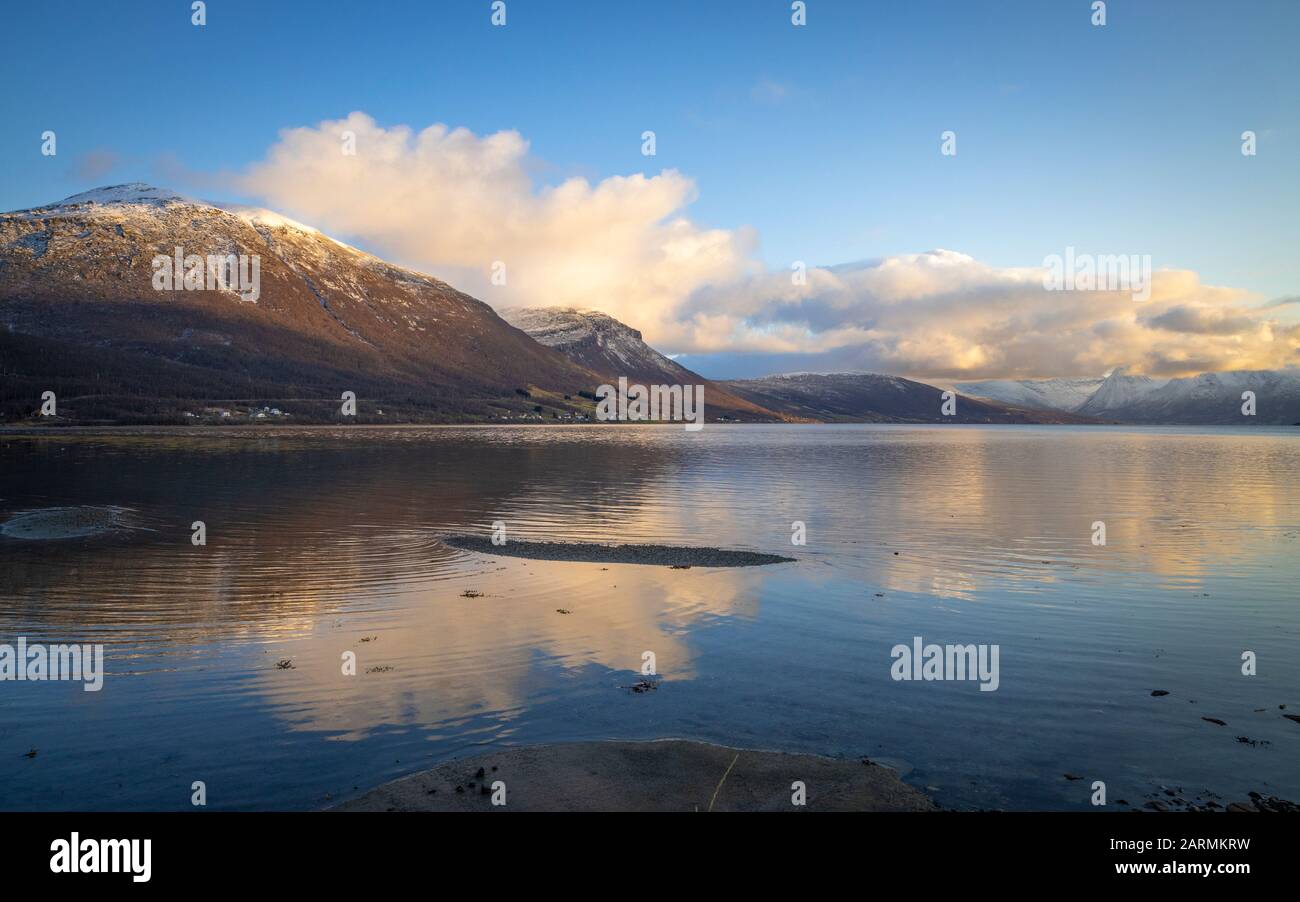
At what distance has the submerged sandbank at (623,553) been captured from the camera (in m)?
34.8

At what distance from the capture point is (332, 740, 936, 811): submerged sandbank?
39.5ft

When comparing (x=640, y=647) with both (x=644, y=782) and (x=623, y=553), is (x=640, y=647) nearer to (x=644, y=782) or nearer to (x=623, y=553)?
(x=644, y=782)

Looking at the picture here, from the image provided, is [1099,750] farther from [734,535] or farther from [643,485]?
[643,485]

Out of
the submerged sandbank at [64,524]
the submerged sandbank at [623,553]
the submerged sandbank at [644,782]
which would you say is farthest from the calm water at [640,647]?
the submerged sandbank at [64,524]

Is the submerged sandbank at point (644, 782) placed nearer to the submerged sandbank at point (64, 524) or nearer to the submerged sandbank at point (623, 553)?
the submerged sandbank at point (623, 553)

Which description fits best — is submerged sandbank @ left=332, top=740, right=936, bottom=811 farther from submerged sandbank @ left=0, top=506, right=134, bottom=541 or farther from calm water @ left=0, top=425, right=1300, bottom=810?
submerged sandbank @ left=0, top=506, right=134, bottom=541

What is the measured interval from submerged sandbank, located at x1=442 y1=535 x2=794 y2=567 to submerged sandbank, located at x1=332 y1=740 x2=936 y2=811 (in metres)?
20.1

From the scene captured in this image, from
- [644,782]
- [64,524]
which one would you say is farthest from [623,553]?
[64,524]

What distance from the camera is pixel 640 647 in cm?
2183

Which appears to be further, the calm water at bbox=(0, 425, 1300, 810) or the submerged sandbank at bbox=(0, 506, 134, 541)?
the submerged sandbank at bbox=(0, 506, 134, 541)

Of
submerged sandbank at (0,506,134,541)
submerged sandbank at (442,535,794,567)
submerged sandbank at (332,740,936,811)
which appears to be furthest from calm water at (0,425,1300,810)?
submerged sandbank at (0,506,134,541)

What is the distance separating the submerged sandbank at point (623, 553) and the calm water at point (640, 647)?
58.6 inches

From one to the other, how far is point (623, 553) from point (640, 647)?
1444 centimetres

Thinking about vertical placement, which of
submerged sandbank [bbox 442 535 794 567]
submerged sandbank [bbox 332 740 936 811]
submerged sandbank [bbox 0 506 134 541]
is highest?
submerged sandbank [bbox 0 506 134 541]
